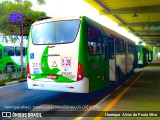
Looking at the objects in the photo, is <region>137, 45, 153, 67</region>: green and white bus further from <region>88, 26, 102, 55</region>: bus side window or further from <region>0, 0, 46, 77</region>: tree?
<region>88, 26, 102, 55</region>: bus side window

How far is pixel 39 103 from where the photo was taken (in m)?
9.45

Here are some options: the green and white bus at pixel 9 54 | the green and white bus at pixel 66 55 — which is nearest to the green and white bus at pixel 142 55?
the green and white bus at pixel 9 54

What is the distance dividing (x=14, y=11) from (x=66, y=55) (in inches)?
466

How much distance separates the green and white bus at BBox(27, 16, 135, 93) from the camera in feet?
29.0

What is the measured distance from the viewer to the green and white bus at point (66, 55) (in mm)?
8844

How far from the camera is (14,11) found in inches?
768

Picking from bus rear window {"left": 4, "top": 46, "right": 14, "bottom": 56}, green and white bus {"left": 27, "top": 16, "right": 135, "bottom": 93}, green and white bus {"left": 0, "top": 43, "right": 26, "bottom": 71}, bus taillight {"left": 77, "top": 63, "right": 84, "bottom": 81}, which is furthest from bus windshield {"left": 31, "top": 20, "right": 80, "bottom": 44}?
bus rear window {"left": 4, "top": 46, "right": 14, "bottom": 56}

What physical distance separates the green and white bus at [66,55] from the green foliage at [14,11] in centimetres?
1015

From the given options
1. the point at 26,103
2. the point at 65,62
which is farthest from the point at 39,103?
the point at 65,62

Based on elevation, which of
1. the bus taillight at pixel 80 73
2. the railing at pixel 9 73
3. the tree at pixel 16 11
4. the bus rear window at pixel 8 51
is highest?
the tree at pixel 16 11

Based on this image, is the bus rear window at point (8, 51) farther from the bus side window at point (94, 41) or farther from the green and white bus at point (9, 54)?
the bus side window at point (94, 41)

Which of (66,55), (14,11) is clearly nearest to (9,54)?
(14,11)

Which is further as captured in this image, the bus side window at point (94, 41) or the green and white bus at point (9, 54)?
the green and white bus at point (9, 54)

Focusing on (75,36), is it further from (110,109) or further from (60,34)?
(110,109)
